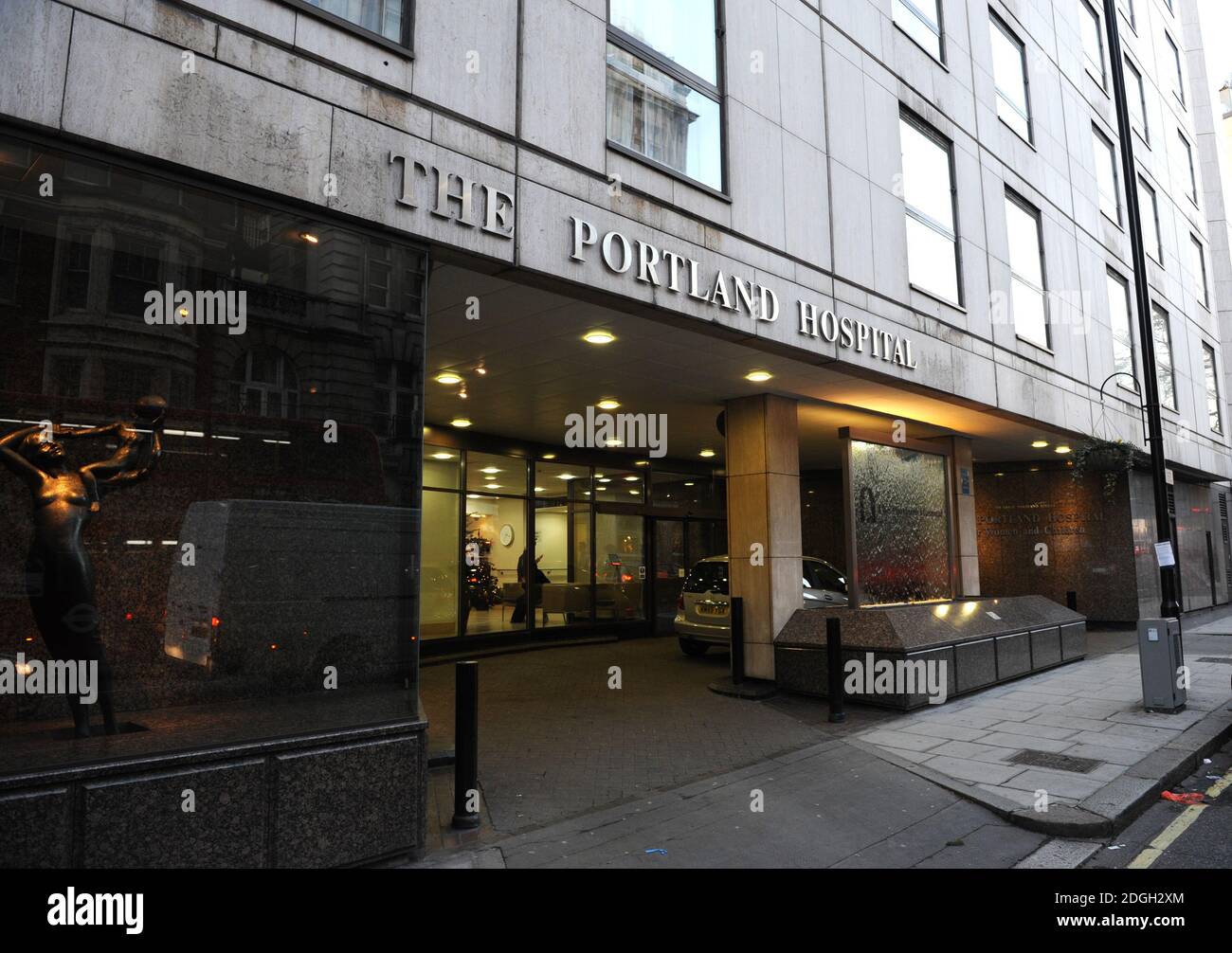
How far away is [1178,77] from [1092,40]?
34.3 feet

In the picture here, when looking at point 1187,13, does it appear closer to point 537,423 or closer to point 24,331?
point 537,423

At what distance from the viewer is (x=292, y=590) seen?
198 inches

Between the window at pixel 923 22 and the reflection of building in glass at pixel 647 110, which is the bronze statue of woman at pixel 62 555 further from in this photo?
the window at pixel 923 22

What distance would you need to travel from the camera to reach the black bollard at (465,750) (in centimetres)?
521

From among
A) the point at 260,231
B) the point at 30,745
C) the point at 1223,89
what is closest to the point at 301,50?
the point at 260,231

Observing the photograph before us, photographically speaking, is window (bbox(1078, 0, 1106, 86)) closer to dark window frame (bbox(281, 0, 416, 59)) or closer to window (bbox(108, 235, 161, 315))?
dark window frame (bbox(281, 0, 416, 59))

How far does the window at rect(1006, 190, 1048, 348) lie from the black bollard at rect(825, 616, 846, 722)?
772 centimetres

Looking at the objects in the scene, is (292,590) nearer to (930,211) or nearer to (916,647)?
(916,647)

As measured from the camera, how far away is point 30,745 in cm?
412

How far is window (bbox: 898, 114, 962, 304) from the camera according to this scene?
1119 cm

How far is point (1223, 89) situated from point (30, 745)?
57414mm

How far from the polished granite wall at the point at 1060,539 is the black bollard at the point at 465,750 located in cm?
1668

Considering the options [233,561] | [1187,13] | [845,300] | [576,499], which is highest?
[1187,13]

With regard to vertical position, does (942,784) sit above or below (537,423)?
below
